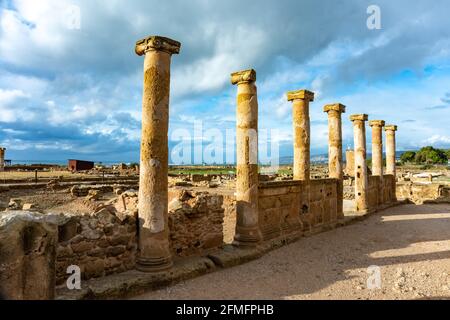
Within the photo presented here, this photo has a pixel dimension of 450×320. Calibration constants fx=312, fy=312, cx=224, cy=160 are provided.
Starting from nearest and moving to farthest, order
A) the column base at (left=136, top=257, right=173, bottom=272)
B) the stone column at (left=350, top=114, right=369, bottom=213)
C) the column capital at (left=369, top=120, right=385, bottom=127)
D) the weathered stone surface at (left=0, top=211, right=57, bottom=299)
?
the weathered stone surface at (left=0, top=211, right=57, bottom=299) → the column base at (left=136, top=257, right=173, bottom=272) → the stone column at (left=350, top=114, right=369, bottom=213) → the column capital at (left=369, top=120, right=385, bottom=127)

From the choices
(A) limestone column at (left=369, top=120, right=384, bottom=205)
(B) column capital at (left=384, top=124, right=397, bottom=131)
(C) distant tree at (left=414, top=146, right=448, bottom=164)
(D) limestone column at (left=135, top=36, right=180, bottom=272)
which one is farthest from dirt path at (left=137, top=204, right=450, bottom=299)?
(C) distant tree at (left=414, top=146, right=448, bottom=164)

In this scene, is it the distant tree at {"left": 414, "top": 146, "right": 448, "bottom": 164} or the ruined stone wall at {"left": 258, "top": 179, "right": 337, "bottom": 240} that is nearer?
the ruined stone wall at {"left": 258, "top": 179, "right": 337, "bottom": 240}

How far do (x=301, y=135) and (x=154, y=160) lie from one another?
5.67 meters

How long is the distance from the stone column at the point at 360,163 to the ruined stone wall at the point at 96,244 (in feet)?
36.5

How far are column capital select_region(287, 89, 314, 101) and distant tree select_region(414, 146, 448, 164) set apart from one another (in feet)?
275

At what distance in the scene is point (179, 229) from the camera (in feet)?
21.0

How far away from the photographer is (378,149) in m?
16.2

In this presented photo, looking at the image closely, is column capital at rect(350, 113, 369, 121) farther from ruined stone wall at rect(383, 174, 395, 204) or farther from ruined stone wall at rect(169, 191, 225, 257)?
ruined stone wall at rect(169, 191, 225, 257)

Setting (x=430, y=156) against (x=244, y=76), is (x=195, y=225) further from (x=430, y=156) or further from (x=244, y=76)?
(x=430, y=156)

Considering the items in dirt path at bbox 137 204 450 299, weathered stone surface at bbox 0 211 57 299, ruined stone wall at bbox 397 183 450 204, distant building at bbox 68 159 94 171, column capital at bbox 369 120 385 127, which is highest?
column capital at bbox 369 120 385 127

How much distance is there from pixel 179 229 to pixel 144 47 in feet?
11.8

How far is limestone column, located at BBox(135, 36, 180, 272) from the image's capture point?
18.0 ft
